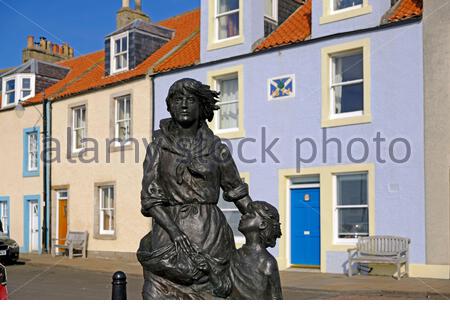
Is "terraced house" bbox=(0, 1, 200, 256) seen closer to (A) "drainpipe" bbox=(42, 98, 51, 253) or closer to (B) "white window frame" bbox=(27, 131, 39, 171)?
(A) "drainpipe" bbox=(42, 98, 51, 253)

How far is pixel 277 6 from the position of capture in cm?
1884

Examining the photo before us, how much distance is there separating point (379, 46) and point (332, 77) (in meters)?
1.47

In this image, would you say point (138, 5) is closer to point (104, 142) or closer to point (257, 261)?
point (104, 142)

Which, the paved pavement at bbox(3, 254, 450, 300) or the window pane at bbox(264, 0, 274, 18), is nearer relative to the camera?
the paved pavement at bbox(3, 254, 450, 300)

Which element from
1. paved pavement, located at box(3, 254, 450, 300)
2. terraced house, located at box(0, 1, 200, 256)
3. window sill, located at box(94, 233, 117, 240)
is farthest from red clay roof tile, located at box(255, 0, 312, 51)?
window sill, located at box(94, 233, 117, 240)

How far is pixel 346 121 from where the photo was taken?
1511 cm

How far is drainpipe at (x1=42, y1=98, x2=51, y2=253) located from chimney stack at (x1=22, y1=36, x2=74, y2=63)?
5850mm

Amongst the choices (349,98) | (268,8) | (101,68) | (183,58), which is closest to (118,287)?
(349,98)

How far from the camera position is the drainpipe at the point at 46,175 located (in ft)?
76.7

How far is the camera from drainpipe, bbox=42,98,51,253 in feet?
76.7

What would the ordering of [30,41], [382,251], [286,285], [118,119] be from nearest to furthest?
[286,285] → [382,251] → [118,119] → [30,41]

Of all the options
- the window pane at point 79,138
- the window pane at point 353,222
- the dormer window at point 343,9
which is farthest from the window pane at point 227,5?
the window pane at point 79,138

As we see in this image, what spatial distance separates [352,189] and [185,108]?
1164 centimetres

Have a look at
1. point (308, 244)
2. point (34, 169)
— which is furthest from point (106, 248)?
point (308, 244)
